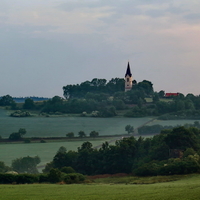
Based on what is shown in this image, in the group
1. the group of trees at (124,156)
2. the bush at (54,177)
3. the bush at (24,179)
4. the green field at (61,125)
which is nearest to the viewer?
the bush at (24,179)

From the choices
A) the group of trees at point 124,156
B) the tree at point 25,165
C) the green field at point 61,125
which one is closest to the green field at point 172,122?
the green field at point 61,125

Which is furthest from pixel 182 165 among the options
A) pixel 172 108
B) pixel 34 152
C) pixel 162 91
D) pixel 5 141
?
pixel 162 91

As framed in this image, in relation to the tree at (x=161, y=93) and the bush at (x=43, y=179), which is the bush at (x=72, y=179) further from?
the tree at (x=161, y=93)

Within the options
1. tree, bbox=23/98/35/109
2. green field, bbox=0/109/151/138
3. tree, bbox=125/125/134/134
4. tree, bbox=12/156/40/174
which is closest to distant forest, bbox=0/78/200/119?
tree, bbox=23/98/35/109

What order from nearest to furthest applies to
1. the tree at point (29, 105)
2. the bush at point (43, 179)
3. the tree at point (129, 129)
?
the bush at point (43, 179), the tree at point (129, 129), the tree at point (29, 105)

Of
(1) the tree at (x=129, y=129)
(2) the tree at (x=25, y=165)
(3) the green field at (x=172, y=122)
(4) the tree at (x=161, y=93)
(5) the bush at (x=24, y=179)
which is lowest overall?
(2) the tree at (x=25, y=165)

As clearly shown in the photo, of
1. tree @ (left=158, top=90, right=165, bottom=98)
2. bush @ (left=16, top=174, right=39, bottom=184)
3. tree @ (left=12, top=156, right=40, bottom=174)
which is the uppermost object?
tree @ (left=158, top=90, right=165, bottom=98)

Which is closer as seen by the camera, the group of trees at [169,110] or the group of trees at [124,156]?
the group of trees at [124,156]

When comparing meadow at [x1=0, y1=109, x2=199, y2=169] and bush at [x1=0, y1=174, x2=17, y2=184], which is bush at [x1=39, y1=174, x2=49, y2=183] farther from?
meadow at [x1=0, y1=109, x2=199, y2=169]

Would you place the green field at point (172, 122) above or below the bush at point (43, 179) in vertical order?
above

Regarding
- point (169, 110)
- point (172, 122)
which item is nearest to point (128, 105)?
point (169, 110)

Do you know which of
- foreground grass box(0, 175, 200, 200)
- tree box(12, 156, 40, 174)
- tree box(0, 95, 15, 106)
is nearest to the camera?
foreground grass box(0, 175, 200, 200)

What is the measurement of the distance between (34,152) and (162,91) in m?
79.7

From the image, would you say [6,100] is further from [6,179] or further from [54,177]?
[6,179]
